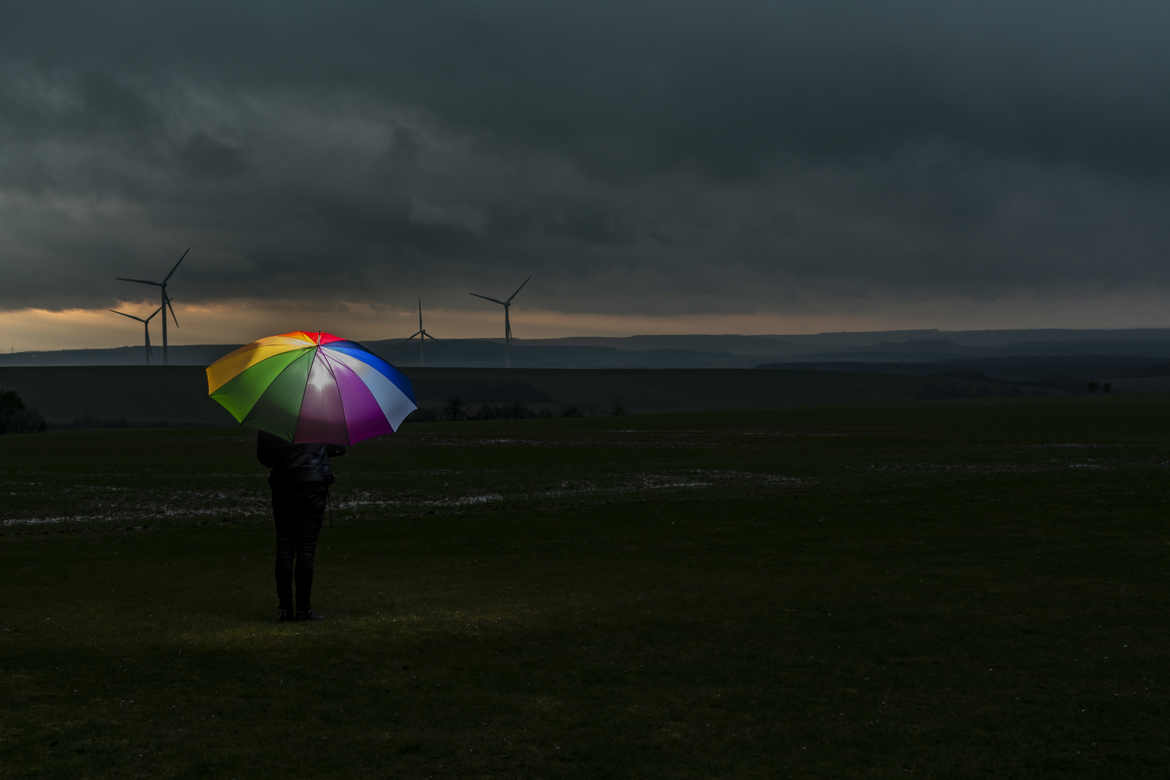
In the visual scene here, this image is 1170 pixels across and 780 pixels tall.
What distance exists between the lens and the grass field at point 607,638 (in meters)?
8.48

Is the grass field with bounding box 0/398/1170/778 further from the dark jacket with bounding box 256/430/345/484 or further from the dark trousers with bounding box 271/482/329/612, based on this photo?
the dark jacket with bounding box 256/430/345/484

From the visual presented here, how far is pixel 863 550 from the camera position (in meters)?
19.7

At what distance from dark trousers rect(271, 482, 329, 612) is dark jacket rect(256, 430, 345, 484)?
8 centimetres

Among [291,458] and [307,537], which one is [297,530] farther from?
[291,458]

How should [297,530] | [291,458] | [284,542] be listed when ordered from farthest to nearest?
[284,542] < [297,530] < [291,458]

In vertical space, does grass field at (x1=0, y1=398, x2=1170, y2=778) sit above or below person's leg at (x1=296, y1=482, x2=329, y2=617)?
below

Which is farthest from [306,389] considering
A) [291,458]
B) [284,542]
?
[284,542]

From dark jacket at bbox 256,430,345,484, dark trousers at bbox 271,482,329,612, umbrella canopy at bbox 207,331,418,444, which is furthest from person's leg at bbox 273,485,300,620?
umbrella canopy at bbox 207,331,418,444

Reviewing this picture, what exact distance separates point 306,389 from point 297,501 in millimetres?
1345

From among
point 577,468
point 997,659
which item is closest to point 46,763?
point 997,659

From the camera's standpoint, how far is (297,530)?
42.2 feet

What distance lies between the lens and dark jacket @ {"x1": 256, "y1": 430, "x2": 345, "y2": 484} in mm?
12531

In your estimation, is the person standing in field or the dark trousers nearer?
the person standing in field

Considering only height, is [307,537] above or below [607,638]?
above
